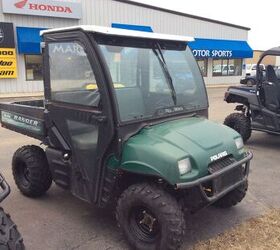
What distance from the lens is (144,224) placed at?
11.2 ft

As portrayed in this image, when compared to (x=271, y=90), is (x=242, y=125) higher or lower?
lower

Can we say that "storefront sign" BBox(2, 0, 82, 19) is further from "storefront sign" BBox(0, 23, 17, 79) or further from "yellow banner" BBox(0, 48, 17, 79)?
"yellow banner" BBox(0, 48, 17, 79)

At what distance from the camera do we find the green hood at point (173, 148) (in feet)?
10.4

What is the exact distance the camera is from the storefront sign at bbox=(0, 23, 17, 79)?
61.1 ft

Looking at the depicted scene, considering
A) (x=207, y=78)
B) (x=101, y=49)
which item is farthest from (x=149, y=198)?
(x=207, y=78)

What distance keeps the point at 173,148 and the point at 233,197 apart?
136cm

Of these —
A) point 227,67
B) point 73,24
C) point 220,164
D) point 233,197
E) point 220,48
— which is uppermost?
point 73,24

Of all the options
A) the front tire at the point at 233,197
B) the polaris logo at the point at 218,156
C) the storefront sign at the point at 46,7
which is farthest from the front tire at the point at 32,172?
the storefront sign at the point at 46,7

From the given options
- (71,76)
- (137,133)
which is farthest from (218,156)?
(71,76)

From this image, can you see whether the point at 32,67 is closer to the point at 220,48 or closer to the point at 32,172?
the point at 220,48

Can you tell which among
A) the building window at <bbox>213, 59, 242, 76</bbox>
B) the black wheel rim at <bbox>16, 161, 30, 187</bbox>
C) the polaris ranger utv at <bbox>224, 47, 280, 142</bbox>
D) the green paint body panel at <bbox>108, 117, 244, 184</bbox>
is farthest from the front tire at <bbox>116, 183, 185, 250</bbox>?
the building window at <bbox>213, 59, 242, 76</bbox>

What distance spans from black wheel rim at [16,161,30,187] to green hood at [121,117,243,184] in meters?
1.91

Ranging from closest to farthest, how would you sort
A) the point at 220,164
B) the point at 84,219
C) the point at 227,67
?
1. the point at 220,164
2. the point at 84,219
3. the point at 227,67

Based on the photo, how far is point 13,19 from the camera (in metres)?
19.0
